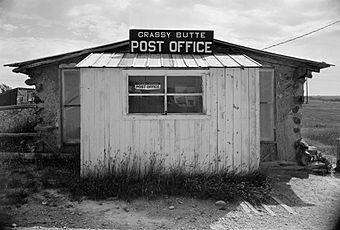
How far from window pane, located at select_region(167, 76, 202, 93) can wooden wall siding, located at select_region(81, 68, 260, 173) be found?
24 centimetres

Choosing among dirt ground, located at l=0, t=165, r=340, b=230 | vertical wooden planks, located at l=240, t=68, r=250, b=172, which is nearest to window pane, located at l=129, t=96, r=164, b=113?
vertical wooden planks, located at l=240, t=68, r=250, b=172

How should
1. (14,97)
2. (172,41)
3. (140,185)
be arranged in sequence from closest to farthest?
(140,185) < (172,41) < (14,97)

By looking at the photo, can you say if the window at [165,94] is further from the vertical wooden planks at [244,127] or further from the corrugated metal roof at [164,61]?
the vertical wooden planks at [244,127]

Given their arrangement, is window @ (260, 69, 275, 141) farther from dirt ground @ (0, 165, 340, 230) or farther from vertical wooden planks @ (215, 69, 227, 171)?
dirt ground @ (0, 165, 340, 230)

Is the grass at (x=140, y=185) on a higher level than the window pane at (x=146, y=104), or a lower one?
lower

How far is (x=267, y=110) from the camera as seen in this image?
34.1 feet

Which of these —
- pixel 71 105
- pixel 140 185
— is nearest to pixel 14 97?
pixel 71 105

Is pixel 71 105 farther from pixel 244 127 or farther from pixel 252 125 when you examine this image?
pixel 252 125

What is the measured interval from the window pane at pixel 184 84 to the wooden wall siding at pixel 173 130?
0.77 feet

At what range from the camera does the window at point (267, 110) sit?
10.4 m

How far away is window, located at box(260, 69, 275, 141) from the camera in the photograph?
10.4 metres

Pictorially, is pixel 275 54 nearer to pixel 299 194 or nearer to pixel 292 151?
pixel 292 151

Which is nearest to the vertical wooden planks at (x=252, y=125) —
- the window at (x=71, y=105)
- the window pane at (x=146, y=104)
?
the window pane at (x=146, y=104)

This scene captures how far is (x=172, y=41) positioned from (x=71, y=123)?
11.6ft
